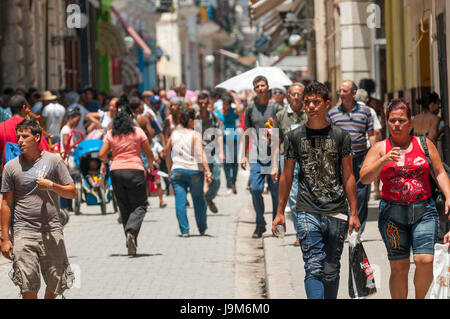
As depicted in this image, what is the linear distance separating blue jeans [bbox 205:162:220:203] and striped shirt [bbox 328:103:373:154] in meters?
5.00

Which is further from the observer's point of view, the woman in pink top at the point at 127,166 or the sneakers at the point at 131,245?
the woman in pink top at the point at 127,166

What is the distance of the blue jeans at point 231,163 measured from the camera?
1947cm

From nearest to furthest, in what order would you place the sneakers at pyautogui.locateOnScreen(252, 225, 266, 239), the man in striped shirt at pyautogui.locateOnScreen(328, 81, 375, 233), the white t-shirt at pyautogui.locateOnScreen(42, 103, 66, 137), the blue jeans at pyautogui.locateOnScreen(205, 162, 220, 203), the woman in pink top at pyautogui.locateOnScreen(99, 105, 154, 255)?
the man in striped shirt at pyautogui.locateOnScreen(328, 81, 375, 233)
the woman in pink top at pyautogui.locateOnScreen(99, 105, 154, 255)
the sneakers at pyautogui.locateOnScreen(252, 225, 266, 239)
the blue jeans at pyautogui.locateOnScreen(205, 162, 220, 203)
the white t-shirt at pyautogui.locateOnScreen(42, 103, 66, 137)

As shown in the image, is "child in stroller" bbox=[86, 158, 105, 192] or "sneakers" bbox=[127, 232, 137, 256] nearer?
"sneakers" bbox=[127, 232, 137, 256]

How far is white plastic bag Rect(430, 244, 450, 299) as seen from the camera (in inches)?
256

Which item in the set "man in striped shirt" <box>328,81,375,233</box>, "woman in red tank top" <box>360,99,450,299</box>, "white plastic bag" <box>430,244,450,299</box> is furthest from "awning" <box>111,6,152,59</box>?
"white plastic bag" <box>430,244,450,299</box>

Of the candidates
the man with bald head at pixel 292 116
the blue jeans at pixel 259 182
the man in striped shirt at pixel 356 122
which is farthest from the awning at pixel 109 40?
the man in striped shirt at pixel 356 122

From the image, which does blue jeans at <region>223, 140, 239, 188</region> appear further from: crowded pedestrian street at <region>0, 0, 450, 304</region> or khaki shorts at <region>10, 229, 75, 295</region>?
khaki shorts at <region>10, 229, 75, 295</region>

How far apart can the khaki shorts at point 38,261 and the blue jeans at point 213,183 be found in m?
7.96

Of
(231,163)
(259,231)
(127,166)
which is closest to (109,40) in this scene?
(231,163)

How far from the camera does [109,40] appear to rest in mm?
38062

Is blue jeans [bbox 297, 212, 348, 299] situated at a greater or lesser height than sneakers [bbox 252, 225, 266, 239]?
greater

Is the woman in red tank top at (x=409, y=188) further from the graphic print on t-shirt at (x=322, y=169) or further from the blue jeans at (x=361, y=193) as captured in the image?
the blue jeans at (x=361, y=193)
